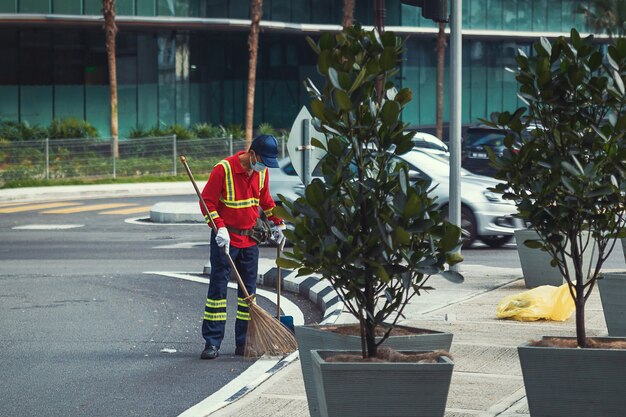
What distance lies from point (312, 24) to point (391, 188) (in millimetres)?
45194

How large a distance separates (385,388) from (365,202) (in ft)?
3.20

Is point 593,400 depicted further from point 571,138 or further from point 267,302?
point 267,302

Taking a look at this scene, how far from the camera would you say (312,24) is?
5128 cm

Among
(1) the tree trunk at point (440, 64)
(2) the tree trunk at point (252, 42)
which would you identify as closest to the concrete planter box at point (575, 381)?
(2) the tree trunk at point (252, 42)

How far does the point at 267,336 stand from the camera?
35.9ft

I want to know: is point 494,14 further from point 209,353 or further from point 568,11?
point 209,353

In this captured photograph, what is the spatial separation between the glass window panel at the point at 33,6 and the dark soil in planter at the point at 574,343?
3834 cm

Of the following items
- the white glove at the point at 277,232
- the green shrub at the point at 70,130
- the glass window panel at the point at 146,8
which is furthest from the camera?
the glass window panel at the point at 146,8

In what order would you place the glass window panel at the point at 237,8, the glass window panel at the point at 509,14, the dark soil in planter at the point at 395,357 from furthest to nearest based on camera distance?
the glass window panel at the point at 509,14, the glass window panel at the point at 237,8, the dark soil in planter at the point at 395,357

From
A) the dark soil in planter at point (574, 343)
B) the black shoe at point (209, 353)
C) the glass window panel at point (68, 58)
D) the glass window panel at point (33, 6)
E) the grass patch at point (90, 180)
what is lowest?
the grass patch at point (90, 180)

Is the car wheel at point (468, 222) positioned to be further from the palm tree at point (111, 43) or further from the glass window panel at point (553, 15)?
the glass window panel at point (553, 15)

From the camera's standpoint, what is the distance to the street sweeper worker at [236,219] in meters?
11.0

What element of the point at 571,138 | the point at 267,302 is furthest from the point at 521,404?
the point at 267,302

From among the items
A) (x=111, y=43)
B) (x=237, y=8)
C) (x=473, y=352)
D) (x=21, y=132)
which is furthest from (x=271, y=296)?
(x=237, y=8)
